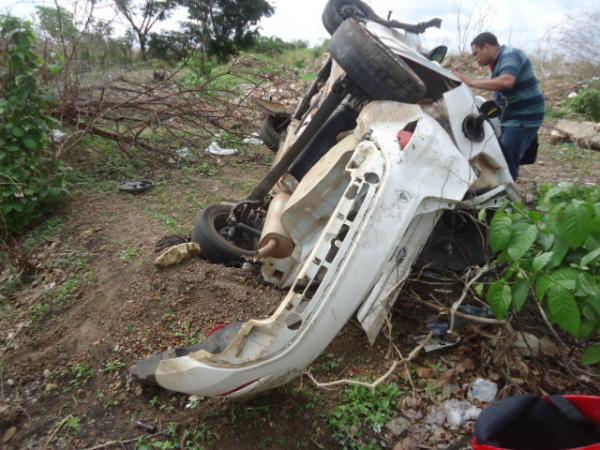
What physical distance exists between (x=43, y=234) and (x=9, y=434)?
1.98 meters

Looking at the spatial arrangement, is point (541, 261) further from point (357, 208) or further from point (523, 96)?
point (523, 96)

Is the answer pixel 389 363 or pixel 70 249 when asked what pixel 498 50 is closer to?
pixel 389 363

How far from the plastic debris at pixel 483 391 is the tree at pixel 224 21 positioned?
15.1 metres

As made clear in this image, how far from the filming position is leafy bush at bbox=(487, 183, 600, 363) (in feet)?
5.16

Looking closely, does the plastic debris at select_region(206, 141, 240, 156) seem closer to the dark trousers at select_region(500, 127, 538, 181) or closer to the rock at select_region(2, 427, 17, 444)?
the dark trousers at select_region(500, 127, 538, 181)

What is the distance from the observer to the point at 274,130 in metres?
4.32

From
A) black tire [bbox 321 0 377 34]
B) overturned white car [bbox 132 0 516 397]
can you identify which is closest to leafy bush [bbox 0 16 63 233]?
overturned white car [bbox 132 0 516 397]

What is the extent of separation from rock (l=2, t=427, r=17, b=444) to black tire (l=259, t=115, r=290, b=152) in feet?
10.1

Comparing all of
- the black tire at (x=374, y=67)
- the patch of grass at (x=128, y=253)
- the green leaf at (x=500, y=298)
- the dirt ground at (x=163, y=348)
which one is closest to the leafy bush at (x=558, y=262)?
the green leaf at (x=500, y=298)

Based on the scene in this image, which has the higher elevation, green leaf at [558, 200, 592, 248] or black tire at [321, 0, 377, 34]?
black tire at [321, 0, 377, 34]

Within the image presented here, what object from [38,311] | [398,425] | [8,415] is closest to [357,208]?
[398,425]

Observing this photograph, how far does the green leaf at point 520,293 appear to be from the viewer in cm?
170

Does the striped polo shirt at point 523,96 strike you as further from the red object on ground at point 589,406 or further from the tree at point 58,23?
the tree at point 58,23

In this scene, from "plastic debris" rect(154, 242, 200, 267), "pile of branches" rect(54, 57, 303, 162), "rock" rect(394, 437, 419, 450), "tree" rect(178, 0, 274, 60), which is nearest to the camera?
"rock" rect(394, 437, 419, 450)
